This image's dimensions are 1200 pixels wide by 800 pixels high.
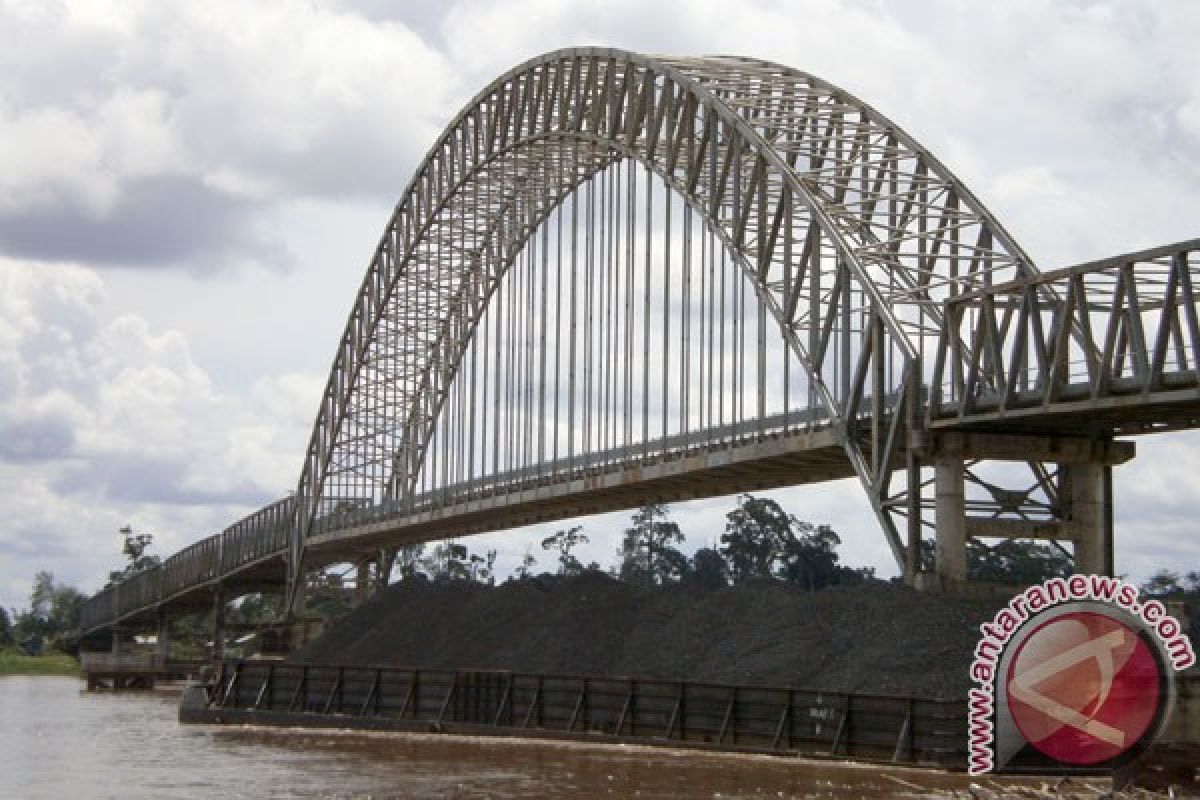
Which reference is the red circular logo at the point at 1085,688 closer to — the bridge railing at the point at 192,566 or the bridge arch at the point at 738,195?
the bridge arch at the point at 738,195

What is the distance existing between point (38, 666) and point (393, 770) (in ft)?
384

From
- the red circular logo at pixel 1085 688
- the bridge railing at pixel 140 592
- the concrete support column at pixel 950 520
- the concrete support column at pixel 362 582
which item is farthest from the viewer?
the bridge railing at pixel 140 592

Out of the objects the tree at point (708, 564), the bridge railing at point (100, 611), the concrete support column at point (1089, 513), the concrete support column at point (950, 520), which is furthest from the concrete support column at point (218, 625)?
the concrete support column at point (1089, 513)

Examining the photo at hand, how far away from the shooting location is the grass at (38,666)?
145 m

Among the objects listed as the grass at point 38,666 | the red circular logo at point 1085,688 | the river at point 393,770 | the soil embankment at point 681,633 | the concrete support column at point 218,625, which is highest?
the concrete support column at point 218,625

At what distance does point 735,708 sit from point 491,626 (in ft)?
61.3

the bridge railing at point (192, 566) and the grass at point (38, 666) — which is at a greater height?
the bridge railing at point (192, 566)

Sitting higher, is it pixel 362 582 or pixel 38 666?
pixel 362 582

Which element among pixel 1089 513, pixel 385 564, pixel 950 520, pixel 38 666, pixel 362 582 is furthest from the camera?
pixel 38 666

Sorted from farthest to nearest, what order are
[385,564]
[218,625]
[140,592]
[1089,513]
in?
[140,592]
[218,625]
[385,564]
[1089,513]

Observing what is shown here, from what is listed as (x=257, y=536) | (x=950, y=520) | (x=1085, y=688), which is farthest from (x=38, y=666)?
(x=1085, y=688)

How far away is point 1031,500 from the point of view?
4650cm

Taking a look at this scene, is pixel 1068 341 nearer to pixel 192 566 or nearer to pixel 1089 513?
pixel 1089 513

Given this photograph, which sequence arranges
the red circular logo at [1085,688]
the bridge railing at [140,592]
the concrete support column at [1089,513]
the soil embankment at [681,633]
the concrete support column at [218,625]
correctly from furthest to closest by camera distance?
the bridge railing at [140,592] → the concrete support column at [218,625] → the concrete support column at [1089,513] → the soil embankment at [681,633] → the red circular logo at [1085,688]
